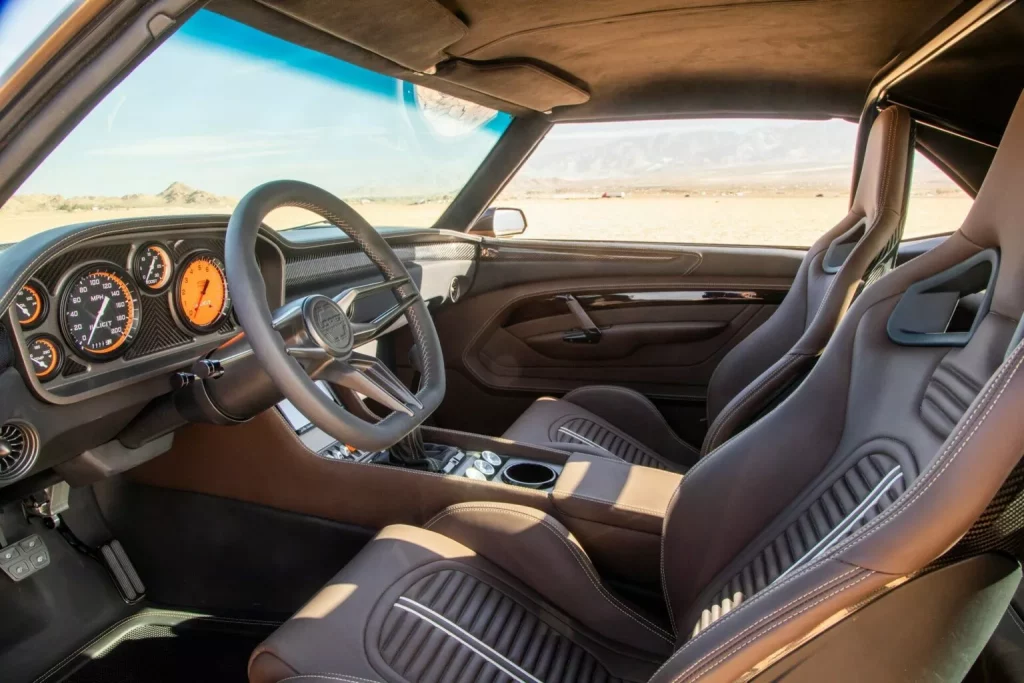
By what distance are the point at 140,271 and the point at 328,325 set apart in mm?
449

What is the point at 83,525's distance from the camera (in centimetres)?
183

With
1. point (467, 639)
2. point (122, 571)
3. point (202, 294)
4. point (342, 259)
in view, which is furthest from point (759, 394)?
point (122, 571)

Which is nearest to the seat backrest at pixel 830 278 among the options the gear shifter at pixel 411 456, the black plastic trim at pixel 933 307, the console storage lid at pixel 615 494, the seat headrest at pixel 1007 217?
the console storage lid at pixel 615 494

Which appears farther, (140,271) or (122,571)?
(122,571)

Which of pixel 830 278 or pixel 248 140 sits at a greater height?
pixel 248 140

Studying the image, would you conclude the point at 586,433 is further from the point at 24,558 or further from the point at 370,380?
the point at 24,558

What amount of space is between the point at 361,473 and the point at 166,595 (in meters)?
0.66

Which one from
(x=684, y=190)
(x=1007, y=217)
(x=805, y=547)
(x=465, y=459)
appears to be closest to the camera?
(x=1007, y=217)

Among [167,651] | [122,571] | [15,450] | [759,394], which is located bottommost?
[167,651]

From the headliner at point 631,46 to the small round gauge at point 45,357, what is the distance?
2.82 ft

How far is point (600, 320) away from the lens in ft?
9.29

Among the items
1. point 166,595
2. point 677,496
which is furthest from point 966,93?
point 166,595

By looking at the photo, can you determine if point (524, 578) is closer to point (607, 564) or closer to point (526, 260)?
point (607, 564)

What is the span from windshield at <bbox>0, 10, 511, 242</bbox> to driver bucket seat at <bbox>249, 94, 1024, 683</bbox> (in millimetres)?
831
